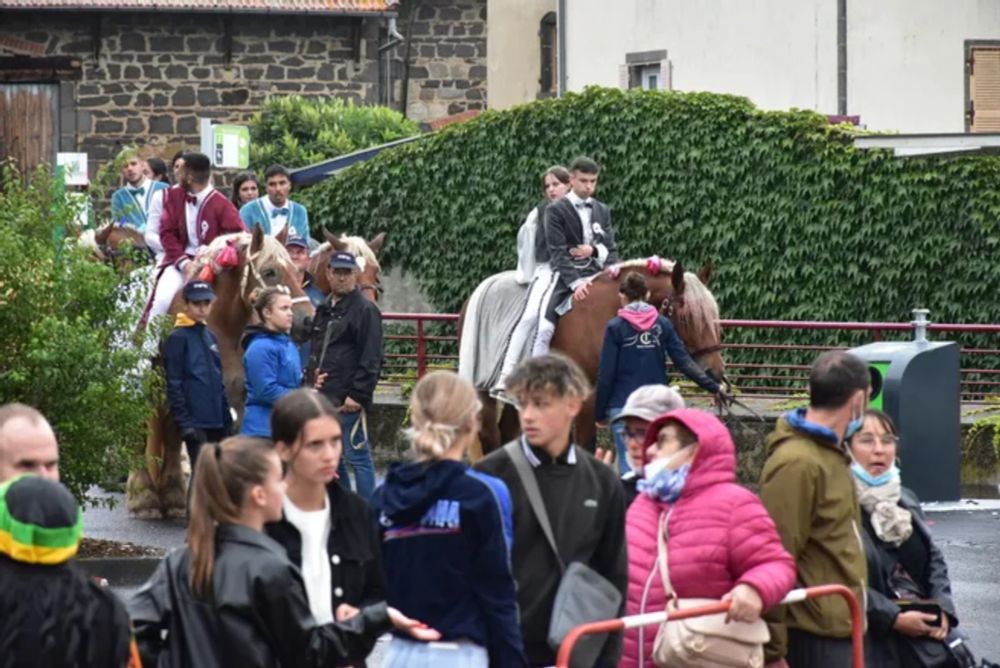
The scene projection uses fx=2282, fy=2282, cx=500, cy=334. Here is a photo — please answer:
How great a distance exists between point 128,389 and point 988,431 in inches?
327

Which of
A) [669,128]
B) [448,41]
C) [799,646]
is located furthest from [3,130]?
[799,646]

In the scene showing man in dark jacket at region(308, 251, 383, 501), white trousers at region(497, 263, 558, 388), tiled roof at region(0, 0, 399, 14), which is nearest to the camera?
man in dark jacket at region(308, 251, 383, 501)

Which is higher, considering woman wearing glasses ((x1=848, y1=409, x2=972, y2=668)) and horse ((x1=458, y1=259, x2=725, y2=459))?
horse ((x1=458, y1=259, x2=725, y2=459))

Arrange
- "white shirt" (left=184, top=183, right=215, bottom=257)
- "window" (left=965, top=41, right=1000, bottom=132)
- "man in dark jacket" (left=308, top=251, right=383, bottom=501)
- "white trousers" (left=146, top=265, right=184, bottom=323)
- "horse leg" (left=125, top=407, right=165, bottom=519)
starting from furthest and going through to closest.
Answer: "window" (left=965, top=41, right=1000, bottom=132)
"white shirt" (left=184, top=183, right=215, bottom=257)
"horse leg" (left=125, top=407, right=165, bottom=519)
"white trousers" (left=146, top=265, right=184, bottom=323)
"man in dark jacket" (left=308, top=251, right=383, bottom=501)

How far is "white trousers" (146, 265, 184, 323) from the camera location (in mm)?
17125

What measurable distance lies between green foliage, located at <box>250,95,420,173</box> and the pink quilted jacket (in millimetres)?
26376

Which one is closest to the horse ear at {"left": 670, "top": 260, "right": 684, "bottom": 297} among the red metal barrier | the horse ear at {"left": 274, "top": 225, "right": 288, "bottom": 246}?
the horse ear at {"left": 274, "top": 225, "right": 288, "bottom": 246}

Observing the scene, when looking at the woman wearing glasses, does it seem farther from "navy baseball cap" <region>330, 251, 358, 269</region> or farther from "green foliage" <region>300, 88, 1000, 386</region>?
"green foliage" <region>300, 88, 1000, 386</region>

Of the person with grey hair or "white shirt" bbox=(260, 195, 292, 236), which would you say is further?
"white shirt" bbox=(260, 195, 292, 236)

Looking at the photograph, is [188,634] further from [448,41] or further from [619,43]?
[448,41]

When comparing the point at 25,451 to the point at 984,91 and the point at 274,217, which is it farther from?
the point at 984,91

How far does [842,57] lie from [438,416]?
84.8 ft

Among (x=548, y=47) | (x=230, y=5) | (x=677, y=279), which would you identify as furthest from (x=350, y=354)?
(x=548, y=47)

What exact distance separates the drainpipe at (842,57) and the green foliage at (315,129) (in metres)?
6.89
